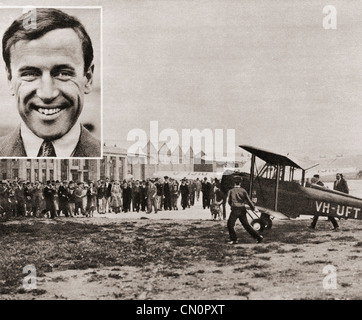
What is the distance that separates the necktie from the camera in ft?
20.6

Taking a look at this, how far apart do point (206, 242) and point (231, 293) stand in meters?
0.71

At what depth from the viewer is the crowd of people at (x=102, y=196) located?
637 centimetres

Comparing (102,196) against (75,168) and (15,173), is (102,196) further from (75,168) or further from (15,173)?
(15,173)

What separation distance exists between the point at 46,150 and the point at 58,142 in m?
0.18

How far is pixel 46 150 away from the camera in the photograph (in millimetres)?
6293

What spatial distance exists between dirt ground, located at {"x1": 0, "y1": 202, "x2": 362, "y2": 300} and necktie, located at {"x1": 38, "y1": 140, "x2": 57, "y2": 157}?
0.88 m

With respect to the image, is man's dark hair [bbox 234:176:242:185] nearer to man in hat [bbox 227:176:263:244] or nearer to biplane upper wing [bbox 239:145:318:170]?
man in hat [bbox 227:176:263:244]

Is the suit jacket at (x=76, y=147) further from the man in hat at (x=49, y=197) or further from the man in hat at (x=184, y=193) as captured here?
the man in hat at (x=184, y=193)

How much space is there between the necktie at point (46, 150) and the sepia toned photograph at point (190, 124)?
13 millimetres

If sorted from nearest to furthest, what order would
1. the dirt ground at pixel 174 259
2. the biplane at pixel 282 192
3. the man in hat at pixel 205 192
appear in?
the dirt ground at pixel 174 259 → the biplane at pixel 282 192 → the man in hat at pixel 205 192

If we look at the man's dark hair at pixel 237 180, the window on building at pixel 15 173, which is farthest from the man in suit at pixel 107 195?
the man's dark hair at pixel 237 180

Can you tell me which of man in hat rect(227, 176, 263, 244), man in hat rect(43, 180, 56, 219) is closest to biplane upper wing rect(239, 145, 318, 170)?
man in hat rect(227, 176, 263, 244)

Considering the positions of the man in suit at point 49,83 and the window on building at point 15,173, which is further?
the window on building at point 15,173

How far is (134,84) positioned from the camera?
6.29 metres
